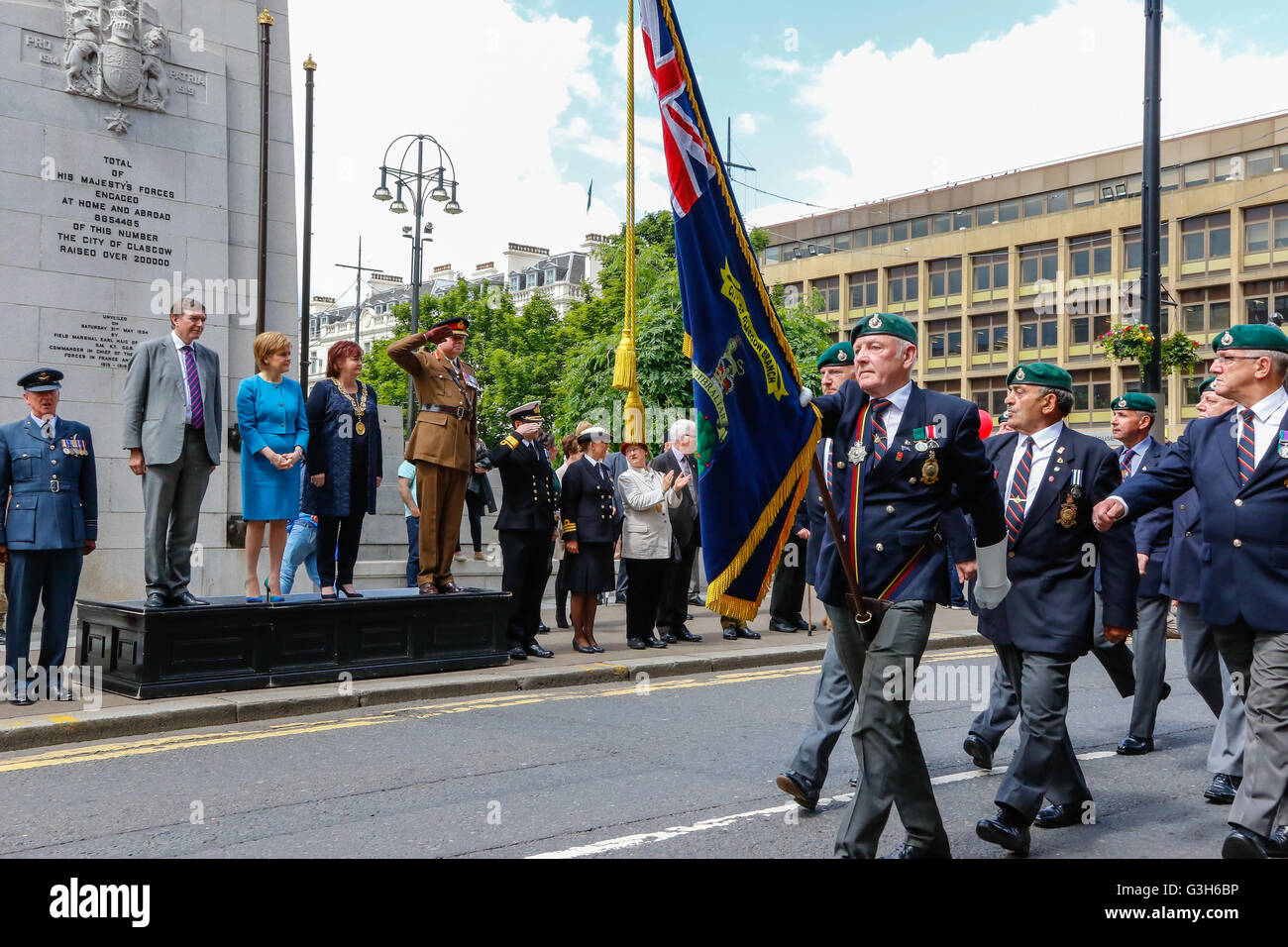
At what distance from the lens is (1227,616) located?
5070 millimetres

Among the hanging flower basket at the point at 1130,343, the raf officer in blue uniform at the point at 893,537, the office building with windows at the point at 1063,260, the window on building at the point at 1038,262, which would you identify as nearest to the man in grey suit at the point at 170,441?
the raf officer in blue uniform at the point at 893,537

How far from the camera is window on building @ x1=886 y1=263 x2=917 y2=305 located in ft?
229

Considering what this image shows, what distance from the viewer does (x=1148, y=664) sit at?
24.5 feet

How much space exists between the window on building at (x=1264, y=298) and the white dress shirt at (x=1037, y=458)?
53203 mm

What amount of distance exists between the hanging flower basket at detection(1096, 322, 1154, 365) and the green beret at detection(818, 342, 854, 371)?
35.1 feet

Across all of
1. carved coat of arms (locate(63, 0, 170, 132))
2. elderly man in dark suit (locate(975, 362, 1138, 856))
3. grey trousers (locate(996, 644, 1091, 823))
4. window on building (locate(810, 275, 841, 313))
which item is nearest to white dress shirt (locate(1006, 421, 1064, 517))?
elderly man in dark suit (locate(975, 362, 1138, 856))

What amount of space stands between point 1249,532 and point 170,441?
22.4 ft

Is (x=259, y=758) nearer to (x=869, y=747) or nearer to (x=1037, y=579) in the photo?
(x=869, y=747)

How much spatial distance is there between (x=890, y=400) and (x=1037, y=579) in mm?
1490

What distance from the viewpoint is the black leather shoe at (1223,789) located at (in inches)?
239

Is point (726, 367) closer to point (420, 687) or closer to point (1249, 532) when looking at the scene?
point (1249, 532)

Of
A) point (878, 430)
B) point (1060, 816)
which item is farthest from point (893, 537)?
point (1060, 816)

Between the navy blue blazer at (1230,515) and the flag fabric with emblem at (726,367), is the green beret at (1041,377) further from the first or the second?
the flag fabric with emblem at (726,367)
